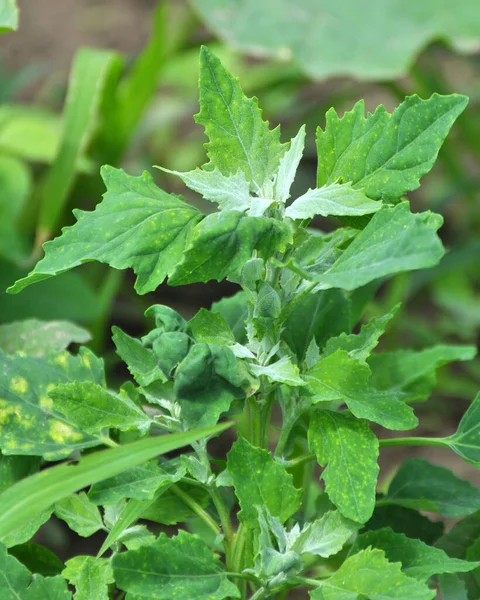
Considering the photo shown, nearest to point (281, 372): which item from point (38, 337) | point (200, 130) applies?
point (38, 337)

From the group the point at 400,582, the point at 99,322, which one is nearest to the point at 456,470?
the point at 99,322

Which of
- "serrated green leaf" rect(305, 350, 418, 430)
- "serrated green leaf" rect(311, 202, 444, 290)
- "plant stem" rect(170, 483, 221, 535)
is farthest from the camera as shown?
"plant stem" rect(170, 483, 221, 535)

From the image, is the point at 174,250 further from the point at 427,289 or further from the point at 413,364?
the point at 427,289

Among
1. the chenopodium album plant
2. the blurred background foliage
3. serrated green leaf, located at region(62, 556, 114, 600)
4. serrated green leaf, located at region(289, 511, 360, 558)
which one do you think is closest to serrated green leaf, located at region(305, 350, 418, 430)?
the chenopodium album plant

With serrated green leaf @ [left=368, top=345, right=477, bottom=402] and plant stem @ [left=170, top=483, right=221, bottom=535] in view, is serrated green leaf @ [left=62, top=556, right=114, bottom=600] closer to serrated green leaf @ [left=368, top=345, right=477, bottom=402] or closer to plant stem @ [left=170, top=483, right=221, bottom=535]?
plant stem @ [left=170, top=483, right=221, bottom=535]

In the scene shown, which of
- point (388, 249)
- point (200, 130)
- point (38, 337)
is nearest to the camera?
point (388, 249)

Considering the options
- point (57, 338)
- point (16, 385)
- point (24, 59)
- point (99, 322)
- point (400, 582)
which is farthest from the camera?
point (24, 59)

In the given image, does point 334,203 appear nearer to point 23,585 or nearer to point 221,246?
point 221,246
